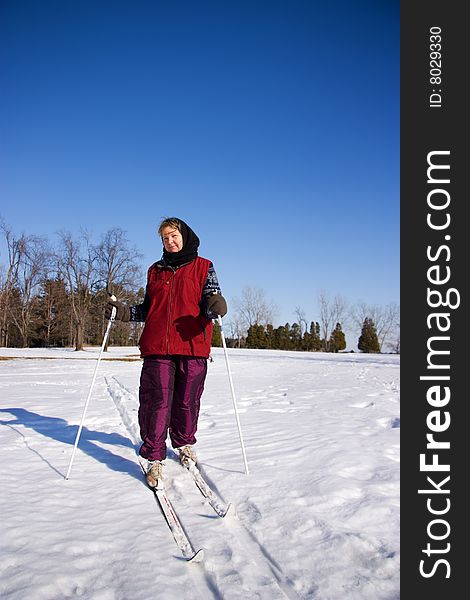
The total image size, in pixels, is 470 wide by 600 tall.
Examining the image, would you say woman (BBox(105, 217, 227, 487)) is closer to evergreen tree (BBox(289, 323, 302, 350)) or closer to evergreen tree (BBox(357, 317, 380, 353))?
evergreen tree (BBox(357, 317, 380, 353))

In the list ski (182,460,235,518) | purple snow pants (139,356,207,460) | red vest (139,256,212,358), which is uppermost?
red vest (139,256,212,358)

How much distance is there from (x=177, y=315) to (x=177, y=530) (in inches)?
61.4

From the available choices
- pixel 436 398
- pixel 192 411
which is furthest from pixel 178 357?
pixel 436 398

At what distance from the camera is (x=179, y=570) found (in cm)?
171

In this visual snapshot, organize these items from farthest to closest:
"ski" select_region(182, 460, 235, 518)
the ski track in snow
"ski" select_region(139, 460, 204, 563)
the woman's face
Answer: the woman's face, "ski" select_region(182, 460, 235, 518), "ski" select_region(139, 460, 204, 563), the ski track in snow

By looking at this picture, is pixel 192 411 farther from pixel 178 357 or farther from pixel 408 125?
pixel 408 125

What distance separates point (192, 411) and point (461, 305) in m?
2.14

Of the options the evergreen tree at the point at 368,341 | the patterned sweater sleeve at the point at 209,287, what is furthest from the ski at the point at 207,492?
the evergreen tree at the point at 368,341

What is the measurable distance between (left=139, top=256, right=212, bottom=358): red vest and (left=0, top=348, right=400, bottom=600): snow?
38.3 inches

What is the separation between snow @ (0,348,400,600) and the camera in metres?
1.62

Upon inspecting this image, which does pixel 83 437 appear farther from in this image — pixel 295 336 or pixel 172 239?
pixel 295 336

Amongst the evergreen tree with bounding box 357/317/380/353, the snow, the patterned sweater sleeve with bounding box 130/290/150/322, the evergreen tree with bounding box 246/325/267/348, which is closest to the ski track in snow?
the snow

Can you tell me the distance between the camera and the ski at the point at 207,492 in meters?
2.26

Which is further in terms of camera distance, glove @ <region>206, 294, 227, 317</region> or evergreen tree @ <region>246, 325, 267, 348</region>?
evergreen tree @ <region>246, 325, 267, 348</region>
